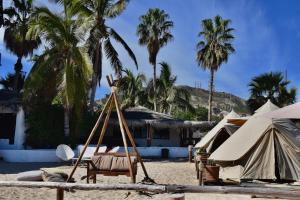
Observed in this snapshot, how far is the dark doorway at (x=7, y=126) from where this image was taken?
23156 mm

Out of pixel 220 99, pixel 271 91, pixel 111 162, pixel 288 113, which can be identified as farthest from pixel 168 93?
pixel 220 99

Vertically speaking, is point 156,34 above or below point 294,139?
above

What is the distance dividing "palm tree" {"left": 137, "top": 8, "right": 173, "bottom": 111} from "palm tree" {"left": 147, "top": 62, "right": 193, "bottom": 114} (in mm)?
898

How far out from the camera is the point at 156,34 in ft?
119

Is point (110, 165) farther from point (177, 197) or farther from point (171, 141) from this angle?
point (171, 141)

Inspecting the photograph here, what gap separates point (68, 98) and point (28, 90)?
7.31 feet

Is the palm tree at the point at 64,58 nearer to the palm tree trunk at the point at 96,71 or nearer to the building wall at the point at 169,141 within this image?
the palm tree trunk at the point at 96,71

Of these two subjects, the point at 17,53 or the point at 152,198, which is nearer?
the point at 152,198

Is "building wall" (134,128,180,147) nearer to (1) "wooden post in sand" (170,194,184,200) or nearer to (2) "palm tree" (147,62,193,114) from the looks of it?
(2) "palm tree" (147,62,193,114)

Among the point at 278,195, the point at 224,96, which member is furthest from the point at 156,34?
the point at 224,96

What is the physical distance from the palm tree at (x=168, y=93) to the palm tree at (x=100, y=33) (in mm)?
12119

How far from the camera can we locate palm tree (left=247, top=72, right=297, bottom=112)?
2773cm

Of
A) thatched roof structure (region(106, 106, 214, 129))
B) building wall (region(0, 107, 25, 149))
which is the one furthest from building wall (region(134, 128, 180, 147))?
building wall (region(0, 107, 25, 149))

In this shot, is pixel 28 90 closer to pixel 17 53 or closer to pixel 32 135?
pixel 32 135
